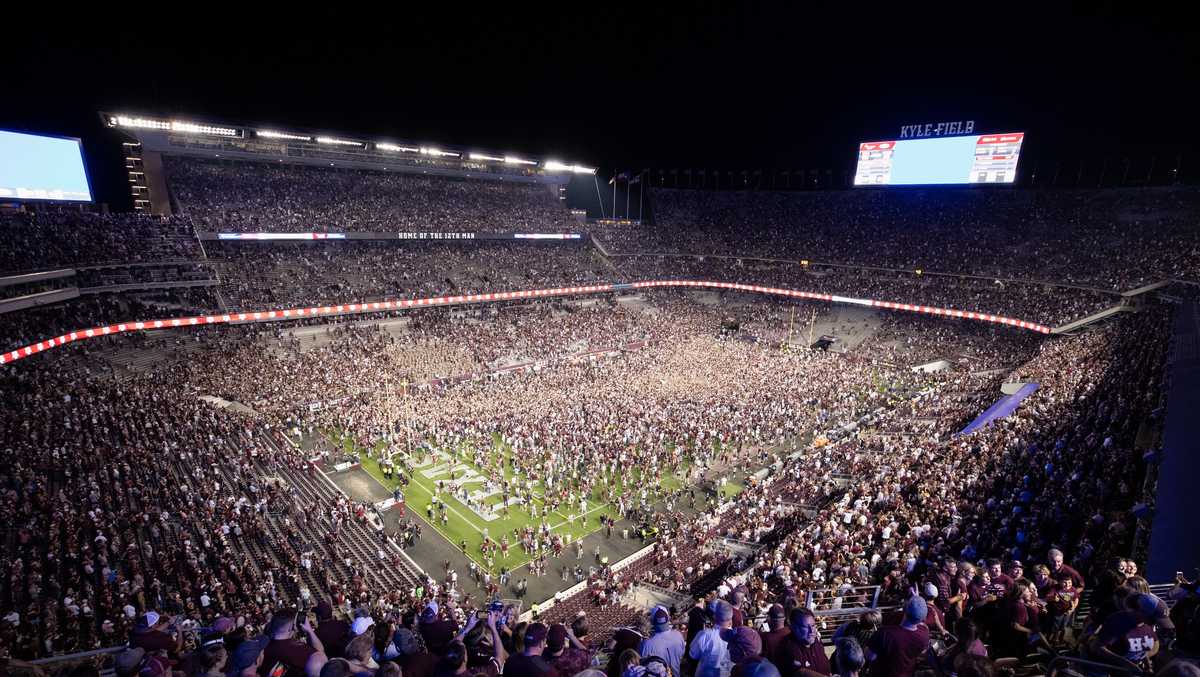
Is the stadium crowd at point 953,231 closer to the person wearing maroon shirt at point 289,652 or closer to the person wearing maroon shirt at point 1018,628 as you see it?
the person wearing maroon shirt at point 1018,628

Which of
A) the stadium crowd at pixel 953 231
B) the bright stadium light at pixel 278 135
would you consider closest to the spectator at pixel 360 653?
the stadium crowd at pixel 953 231

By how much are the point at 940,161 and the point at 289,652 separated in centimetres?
5956

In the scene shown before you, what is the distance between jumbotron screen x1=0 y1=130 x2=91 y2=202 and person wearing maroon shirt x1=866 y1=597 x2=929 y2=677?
149 feet

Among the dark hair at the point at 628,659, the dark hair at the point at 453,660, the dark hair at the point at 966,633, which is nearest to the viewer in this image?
the dark hair at the point at 453,660

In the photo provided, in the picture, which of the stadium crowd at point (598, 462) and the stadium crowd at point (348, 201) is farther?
the stadium crowd at point (348, 201)

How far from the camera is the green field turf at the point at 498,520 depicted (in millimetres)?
19891

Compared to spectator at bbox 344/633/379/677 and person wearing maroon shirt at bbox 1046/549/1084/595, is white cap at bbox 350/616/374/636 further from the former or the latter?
person wearing maroon shirt at bbox 1046/549/1084/595

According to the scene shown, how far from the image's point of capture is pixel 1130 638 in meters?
4.42

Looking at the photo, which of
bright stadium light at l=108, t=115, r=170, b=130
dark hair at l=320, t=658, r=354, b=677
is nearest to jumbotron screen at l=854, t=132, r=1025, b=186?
dark hair at l=320, t=658, r=354, b=677

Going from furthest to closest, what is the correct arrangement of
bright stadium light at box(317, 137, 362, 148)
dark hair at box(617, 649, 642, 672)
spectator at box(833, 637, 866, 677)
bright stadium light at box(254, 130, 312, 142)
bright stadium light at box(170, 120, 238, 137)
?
1. bright stadium light at box(317, 137, 362, 148)
2. bright stadium light at box(254, 130, 312, 142)
3. bright stadium light at box(170, 120, 238, 137)
4. dark hair at box(617, 649, 642, 672)
5. spectator at box(833, 637, 866, 677)

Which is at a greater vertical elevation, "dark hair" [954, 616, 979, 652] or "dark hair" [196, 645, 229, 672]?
"dark hair" [954, 616, 979, 652]

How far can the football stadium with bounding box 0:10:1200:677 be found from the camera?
6492mm

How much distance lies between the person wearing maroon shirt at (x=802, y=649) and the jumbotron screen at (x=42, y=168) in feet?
147

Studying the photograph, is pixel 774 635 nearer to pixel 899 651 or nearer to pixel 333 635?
pixel 899 651
